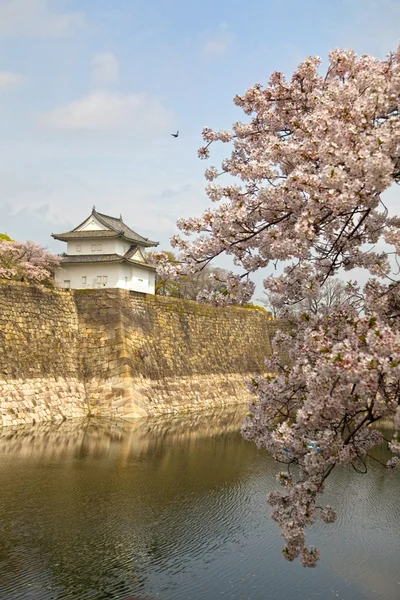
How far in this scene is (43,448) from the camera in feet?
42.9

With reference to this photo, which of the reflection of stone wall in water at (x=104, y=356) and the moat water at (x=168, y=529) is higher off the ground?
the reflection of stone wall in water at (x=104, y=356)

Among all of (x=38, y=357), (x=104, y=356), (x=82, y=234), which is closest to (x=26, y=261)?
(x=82, y=234)

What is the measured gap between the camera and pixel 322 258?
4.89 meters

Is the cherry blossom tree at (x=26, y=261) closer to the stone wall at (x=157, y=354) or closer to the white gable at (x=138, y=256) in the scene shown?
the white gable at (x=138, y=256)

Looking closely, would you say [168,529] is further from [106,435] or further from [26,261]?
[26,261]

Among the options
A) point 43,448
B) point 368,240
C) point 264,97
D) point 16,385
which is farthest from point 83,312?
point 368,240

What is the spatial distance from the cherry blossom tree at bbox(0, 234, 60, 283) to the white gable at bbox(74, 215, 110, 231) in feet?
6.69

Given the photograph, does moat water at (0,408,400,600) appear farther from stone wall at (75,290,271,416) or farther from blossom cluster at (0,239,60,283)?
blossom cluster at (0,239,60,283)

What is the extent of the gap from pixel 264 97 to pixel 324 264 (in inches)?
85.1

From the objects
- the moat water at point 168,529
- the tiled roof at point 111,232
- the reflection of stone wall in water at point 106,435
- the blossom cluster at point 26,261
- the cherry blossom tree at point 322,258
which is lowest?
the moat water at point 168,529

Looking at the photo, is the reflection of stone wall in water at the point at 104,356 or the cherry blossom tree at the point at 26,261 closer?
the reflection of stone wall in water at the point at 104,356

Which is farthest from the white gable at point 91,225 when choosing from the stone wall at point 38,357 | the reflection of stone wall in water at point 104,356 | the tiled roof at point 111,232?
the stone wall at point 38,357

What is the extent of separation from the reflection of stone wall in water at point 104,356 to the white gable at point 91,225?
8.58m

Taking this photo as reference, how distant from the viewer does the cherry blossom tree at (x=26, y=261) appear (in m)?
27.0
